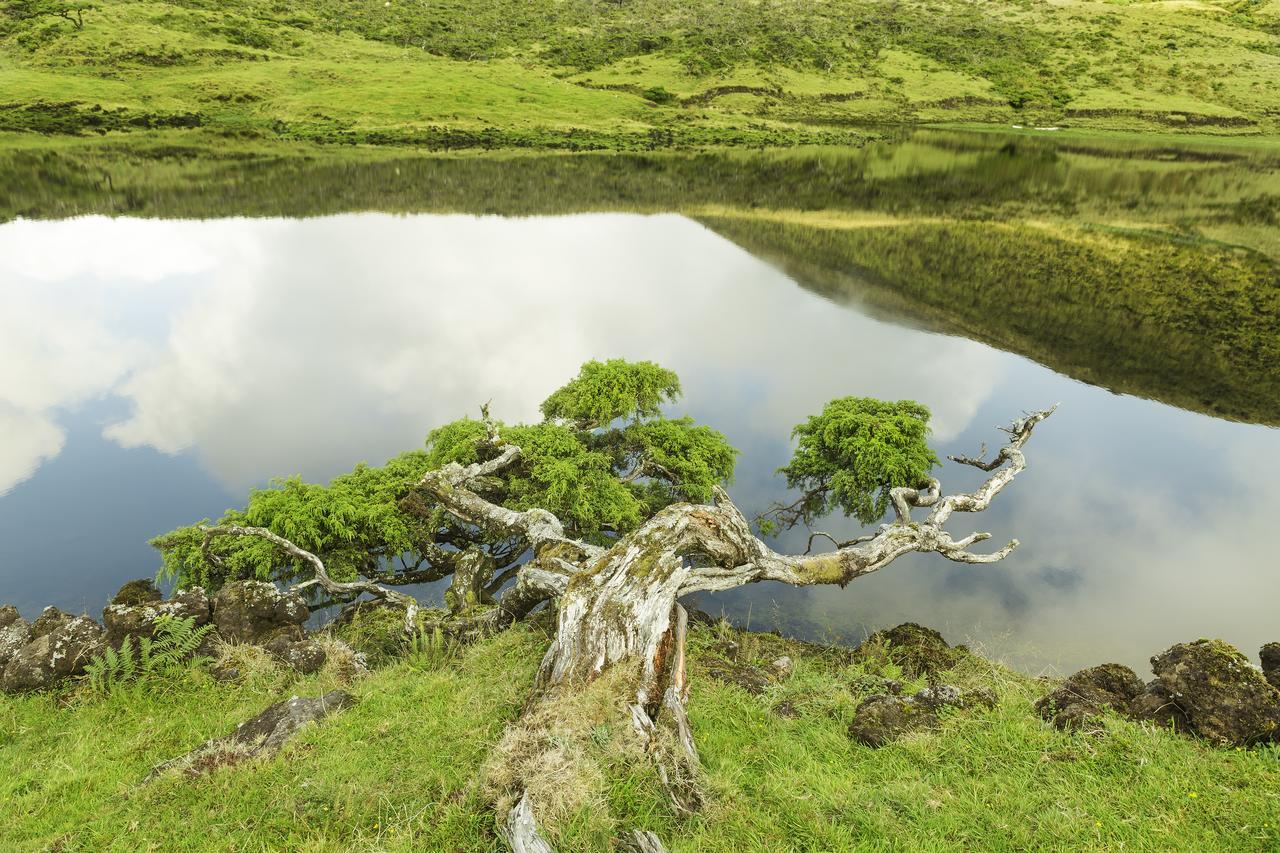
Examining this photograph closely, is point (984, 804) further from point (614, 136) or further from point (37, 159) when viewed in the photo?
point (614, 136)

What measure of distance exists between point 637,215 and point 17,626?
257 ft

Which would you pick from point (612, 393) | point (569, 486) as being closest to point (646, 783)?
point (569, 486)

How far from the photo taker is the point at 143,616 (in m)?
11.7

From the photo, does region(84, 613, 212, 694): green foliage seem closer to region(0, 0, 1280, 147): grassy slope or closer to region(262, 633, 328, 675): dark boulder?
region(262, 633, 328, 675): dark boulder

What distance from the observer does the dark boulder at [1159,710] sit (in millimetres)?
9352

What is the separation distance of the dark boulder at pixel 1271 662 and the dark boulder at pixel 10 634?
22.9m

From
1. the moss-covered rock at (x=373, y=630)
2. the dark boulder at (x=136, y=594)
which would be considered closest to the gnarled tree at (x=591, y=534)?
the moss-covered rock at (x=373, y=630)

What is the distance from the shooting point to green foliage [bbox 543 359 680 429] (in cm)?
2186

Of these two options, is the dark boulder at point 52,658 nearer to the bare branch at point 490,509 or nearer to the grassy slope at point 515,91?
the bare branch at point 490,509

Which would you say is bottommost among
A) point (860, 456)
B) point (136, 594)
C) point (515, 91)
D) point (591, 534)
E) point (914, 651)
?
point (591, 534)

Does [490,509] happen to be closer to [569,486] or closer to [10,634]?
[569,486]

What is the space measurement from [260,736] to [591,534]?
36.7 ft

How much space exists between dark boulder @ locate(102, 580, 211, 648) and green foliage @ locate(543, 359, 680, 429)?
1231 cm

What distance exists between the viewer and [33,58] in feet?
492
